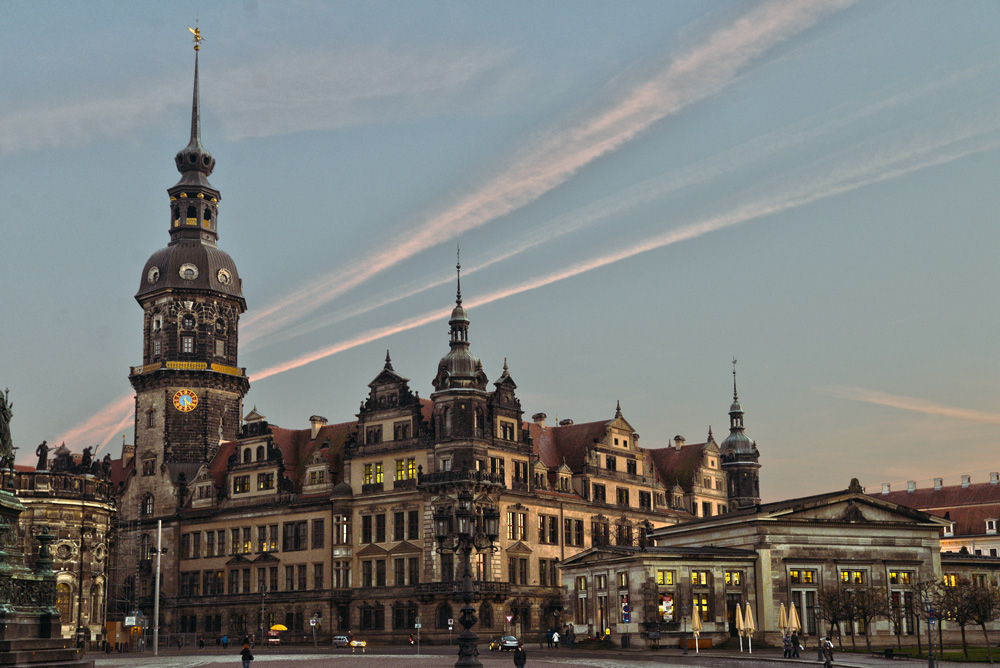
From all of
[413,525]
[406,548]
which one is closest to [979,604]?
[413,525]

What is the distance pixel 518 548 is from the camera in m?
95.4

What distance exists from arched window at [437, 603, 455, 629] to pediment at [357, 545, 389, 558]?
7089 mm

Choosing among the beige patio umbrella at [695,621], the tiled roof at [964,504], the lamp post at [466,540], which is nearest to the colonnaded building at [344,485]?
the beige patio umbrella at [695,621]

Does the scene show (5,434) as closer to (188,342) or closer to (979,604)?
(979,604)

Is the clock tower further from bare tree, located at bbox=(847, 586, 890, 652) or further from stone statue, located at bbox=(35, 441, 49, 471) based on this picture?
bare tree, located at bbox=(847, 586, 890, 652)

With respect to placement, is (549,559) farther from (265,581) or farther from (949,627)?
(949,627)

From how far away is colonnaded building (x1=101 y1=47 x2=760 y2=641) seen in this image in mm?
93562

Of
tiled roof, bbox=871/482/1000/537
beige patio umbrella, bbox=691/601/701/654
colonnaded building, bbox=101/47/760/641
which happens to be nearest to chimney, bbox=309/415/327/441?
colonnaded building, bbox=101/47/760/641

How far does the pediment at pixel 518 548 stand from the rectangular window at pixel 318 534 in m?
16.1

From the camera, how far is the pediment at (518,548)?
94.9m

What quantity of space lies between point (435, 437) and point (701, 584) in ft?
86.6

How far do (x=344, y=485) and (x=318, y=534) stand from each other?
5.08m

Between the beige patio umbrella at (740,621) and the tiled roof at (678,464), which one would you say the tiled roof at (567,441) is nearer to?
the tiled roof at (678,464)

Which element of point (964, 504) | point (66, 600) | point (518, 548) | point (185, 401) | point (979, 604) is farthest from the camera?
point (964, 504)
